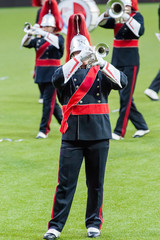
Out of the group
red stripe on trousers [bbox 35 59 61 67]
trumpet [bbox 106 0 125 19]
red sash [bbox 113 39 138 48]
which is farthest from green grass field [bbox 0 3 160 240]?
trumpet [bbox 106 0 125 19]

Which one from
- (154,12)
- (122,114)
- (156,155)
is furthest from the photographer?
(154,12)

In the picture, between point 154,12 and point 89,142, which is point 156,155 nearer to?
point 89,142

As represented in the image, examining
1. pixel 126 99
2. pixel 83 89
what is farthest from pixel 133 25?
pixel 83 89

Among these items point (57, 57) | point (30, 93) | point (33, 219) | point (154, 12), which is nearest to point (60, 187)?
point (33, 219)

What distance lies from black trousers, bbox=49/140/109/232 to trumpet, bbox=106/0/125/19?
97.0 inches

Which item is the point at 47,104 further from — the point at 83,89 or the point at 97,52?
the point at 97,52

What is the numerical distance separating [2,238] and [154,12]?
76.3 ft

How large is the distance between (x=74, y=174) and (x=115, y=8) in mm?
2773

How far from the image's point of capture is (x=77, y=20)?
206 inches

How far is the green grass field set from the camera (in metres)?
5.55

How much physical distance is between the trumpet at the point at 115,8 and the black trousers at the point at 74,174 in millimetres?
2464

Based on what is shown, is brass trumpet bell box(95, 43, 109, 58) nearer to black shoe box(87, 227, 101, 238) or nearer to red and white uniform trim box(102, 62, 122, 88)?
red and white uniform trim box(102, 62, 122, 88)

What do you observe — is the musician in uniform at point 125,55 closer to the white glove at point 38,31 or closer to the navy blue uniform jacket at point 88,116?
the white glove at point 38,31

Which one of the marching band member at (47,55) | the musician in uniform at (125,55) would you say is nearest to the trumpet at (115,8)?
the musician in uniform at (125,55)
